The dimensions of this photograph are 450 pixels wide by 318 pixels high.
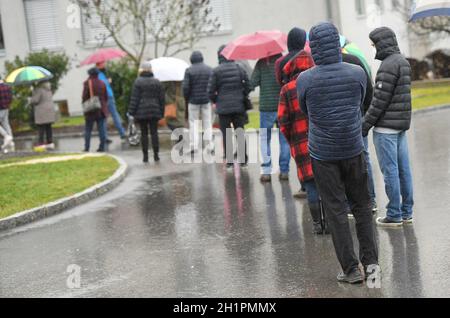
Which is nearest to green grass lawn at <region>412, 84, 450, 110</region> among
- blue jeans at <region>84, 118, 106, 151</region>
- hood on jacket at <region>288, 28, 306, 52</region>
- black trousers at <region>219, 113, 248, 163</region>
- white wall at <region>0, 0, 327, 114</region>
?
white wall at <region>0, 0, 327, 114</region>

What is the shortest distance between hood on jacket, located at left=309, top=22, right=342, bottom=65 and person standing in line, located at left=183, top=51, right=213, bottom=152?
876 cm

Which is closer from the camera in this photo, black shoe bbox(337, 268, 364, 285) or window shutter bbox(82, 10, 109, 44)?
black shoe bbox(337, 268, 364, 285)

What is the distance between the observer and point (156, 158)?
1602 cm

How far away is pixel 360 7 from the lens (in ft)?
105

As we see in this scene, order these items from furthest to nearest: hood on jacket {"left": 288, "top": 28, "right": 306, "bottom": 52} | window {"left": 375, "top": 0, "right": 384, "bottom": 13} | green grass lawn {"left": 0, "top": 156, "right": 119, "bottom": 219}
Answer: window {"left": 375, "top": 0, "right": 384, "bottom": 13} → green grass lawn {"left": 0, "top": 156, "right": 119, "bottom": 219} → hood on jacket {"left": 288, "top": 28, "right": 306, "bottom": 52}

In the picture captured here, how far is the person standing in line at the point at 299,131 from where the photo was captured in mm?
8711

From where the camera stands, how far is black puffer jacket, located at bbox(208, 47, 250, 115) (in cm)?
1388

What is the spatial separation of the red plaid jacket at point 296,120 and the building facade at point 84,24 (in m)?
20.6

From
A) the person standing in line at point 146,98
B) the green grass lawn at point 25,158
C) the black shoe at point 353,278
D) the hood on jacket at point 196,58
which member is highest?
the hood on jacket at point 196,58

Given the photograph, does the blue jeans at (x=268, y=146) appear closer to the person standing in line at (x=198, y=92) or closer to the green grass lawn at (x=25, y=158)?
the person standing in line at (x=198, y=92)

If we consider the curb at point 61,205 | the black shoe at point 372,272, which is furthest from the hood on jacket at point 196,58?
the black shoe at point 372,272

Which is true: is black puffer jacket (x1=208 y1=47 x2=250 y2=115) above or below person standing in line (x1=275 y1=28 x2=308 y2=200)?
below

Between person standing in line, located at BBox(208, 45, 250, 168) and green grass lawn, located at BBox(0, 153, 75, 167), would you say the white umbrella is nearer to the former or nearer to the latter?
green grass lawn, located at BBox(0, 153, 75, 167)

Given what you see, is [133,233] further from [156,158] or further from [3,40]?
[3,40]
